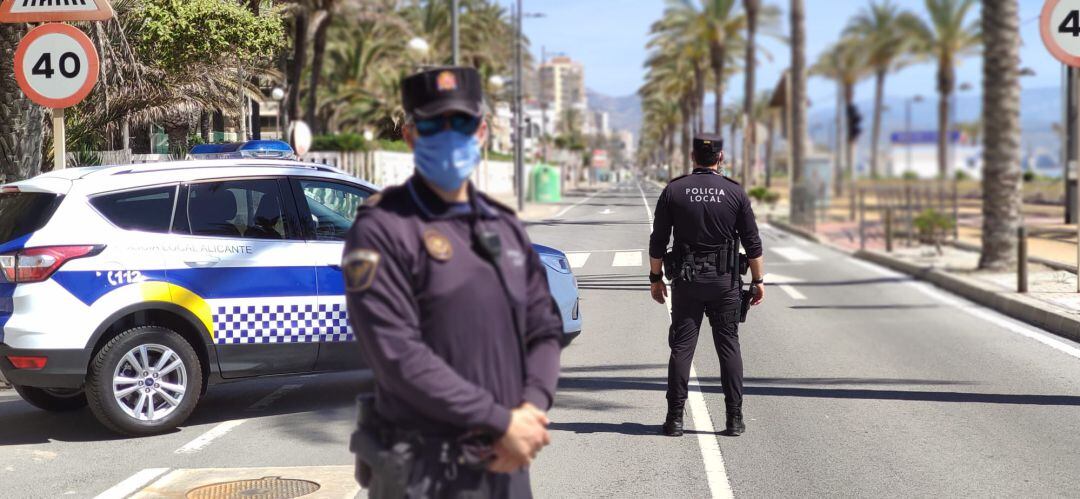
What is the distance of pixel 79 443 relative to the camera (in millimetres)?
7633

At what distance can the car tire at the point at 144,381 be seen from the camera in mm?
7430

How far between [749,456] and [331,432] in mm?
2720

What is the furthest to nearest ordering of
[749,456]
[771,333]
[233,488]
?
1. [771,333]
2. [749,456]
3. [233,488]

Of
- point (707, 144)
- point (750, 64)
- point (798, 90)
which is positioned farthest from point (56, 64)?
point (750, 64)

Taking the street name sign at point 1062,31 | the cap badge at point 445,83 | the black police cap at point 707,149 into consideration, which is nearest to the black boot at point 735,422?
the black police cap at point 707,149

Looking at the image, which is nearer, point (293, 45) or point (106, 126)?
point (106, 126)

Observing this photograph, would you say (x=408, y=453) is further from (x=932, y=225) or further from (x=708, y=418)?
(x=932, y=225)

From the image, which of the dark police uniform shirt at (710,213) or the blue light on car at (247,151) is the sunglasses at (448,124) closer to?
the dark police uniform shirt at (710,213)

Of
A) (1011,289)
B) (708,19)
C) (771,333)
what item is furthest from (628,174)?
(708,19)

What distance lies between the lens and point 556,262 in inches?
333

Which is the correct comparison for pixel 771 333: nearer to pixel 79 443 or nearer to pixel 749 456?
pixel 749 456

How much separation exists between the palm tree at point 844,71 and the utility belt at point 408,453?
3488cm

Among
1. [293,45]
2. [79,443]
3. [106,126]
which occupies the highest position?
[293,45]

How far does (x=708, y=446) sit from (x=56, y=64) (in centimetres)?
627
